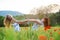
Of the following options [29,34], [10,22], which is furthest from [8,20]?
[29,34]

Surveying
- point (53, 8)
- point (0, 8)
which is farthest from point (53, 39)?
point (0, 8)

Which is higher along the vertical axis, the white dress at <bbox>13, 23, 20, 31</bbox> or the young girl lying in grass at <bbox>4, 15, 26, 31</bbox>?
the young girl lying in grass at <bbox>4, 15, 26, 31</bbox>

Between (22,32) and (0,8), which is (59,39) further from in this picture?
(0,8)

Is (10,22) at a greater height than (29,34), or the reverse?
(10,22)

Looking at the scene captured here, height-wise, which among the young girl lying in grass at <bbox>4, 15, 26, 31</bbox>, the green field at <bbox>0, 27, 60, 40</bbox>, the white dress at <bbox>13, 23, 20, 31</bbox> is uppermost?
the young girl lying in grass at <bbox>4, 15, 26, 31</bbox>

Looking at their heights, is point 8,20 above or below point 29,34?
above

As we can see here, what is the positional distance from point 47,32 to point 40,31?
78 millimetres

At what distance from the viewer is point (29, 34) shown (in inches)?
71.0

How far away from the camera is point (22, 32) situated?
1803 mm

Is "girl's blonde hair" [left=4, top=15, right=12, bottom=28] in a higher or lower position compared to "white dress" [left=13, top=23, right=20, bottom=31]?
higher

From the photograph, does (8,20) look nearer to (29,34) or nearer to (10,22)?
(10,22)

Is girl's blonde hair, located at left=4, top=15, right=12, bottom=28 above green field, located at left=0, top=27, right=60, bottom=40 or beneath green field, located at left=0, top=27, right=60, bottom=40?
above

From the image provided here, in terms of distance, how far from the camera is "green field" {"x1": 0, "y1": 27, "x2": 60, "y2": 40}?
1795mm

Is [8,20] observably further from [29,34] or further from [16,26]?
[29,34]
